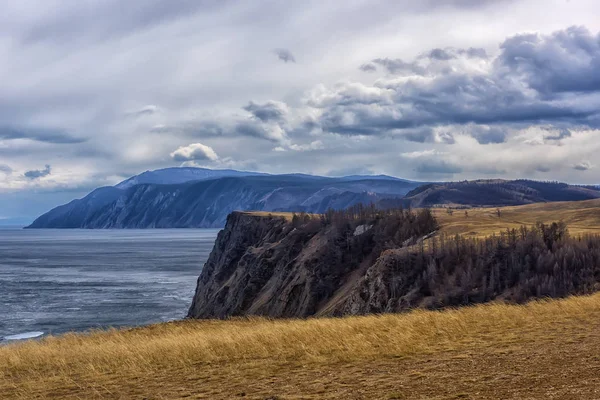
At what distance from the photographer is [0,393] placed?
1400 cm

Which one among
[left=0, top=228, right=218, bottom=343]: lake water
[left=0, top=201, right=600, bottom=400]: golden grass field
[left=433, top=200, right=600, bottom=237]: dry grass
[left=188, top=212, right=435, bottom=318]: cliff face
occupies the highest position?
[left=433, top=200, right=600, bottom=237]: dry grass

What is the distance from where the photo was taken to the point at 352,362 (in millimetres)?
14562

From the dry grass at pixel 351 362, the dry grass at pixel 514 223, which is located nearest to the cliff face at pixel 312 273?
the dry grass at pixel 514 223

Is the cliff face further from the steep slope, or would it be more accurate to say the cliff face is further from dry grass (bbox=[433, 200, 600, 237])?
dry grass (bbox=[433, 200, 600, 237])

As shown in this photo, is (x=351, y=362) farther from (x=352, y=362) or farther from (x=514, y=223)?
(x=514, y=223)

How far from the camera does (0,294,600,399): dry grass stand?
11.7m

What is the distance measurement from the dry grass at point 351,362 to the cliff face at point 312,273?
2698cm

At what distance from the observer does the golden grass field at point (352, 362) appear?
11633 mm

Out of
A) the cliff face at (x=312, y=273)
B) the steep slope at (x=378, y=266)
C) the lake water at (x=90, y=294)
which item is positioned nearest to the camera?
the steep slope at (x=378, y=266)

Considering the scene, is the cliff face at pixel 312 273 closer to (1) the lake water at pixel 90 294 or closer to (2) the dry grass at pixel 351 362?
(1) the lake water at pixel 90 294

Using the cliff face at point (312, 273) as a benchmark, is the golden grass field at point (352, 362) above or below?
above

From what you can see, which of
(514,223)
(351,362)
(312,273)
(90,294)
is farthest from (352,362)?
(90,294)

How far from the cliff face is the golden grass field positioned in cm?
2699

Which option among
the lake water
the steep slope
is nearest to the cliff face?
the steep slope
